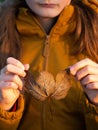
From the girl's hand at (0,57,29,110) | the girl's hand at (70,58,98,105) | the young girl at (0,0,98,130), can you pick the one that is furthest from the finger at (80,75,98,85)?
the girl's hand at (0,57,29,110)

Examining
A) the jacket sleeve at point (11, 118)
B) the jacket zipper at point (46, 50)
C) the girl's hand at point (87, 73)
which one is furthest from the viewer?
the jacket zipper at point (46, 50)

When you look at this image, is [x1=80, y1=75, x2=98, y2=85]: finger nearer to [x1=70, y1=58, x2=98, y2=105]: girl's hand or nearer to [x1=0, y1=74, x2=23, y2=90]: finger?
[x1=70, y1=58, x2=98, y2=105]: girl's hand

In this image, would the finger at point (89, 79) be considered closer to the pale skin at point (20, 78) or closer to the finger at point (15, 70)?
the pale skin at point (20, 78)

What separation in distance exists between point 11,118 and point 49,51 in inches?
18.6

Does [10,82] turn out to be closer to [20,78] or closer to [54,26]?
[20,78]

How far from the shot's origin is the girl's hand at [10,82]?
7.34 feet

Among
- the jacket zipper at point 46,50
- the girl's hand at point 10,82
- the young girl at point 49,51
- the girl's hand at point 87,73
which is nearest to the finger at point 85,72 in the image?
the girl's hand at point 87,73

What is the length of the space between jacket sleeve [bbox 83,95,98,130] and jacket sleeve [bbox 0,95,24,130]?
353mm

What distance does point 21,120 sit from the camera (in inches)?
102

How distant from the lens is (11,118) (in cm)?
239

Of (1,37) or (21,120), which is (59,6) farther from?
(21,120)

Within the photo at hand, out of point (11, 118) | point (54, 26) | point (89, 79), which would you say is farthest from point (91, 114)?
point (54, 26)

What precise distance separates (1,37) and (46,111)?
55cm

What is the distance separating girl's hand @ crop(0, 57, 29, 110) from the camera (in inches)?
88.1
